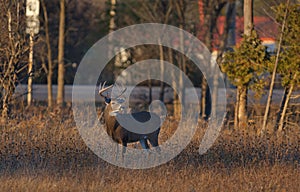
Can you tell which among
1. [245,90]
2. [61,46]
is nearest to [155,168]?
[245,90]

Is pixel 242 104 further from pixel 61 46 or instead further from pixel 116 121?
pixel 61 46

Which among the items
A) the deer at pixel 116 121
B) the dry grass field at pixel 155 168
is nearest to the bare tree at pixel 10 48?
the dry grass field at pixel 155 168

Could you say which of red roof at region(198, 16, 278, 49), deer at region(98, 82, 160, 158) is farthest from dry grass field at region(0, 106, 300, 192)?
red roof at region(198, 16, 278, 49)

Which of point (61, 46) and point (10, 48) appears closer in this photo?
point (10, 48)

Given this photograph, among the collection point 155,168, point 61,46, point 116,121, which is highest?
point 61,46

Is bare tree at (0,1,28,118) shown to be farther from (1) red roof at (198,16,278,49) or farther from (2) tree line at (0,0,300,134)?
(1) red roof at (198,16,278,49)

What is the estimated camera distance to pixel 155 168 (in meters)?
12.3

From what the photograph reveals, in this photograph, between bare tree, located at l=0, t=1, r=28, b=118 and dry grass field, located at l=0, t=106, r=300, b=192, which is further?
bare tree, located at l=0, t=1, r=28, b=118

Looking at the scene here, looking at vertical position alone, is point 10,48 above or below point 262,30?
below

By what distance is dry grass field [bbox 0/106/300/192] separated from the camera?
10.9m

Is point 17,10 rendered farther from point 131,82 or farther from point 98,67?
point 98,67

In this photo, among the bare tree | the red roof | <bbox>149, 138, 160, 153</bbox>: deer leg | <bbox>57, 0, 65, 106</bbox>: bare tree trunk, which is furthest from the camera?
<bbox>57, 0, 65, 106</bbox>: bare tree trunk

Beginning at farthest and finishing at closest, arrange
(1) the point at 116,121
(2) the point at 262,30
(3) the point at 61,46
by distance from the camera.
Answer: (3) the point at 61,46 < (2) the point at 262,30 < (1) the point at 116,121

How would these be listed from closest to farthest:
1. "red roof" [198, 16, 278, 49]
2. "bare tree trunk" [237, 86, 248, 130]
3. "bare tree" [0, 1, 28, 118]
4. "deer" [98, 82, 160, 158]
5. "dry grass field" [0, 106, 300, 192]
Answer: "dry grass field" [0, 106, 300, 192]
"deer" [98, 82, 160, 158]
"bare tree" [0, 1, 28, 118]
"bare tree trunk" [237, 86, 248, 130]
"red roof" [198, 16, 278, 49]
